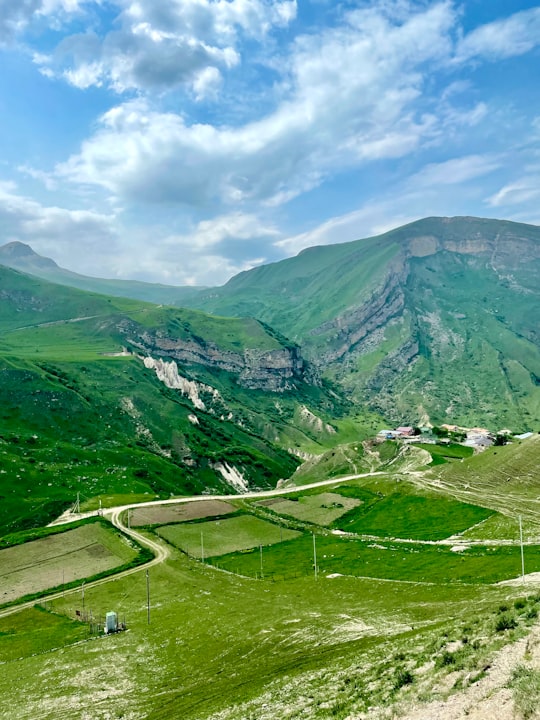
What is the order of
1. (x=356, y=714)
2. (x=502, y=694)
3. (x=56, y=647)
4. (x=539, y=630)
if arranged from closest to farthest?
(x=502, y=694) < (x=356, y=714) < (x=539, y=630) < (x=56, y=647)

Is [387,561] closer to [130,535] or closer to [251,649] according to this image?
[251,649]

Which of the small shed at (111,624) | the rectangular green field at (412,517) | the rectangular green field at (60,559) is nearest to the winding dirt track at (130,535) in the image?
the rectangular green field at (60,559)

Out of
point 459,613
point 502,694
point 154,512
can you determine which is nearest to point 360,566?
point 459,613

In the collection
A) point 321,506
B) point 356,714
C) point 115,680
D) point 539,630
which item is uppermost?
point 539,630

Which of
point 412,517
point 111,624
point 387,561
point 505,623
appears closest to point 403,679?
point 505,623

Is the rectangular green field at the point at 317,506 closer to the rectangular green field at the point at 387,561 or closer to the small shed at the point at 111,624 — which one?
the rectangular green field at the point at 387,561

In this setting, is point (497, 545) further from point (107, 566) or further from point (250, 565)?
point (107, 566)
